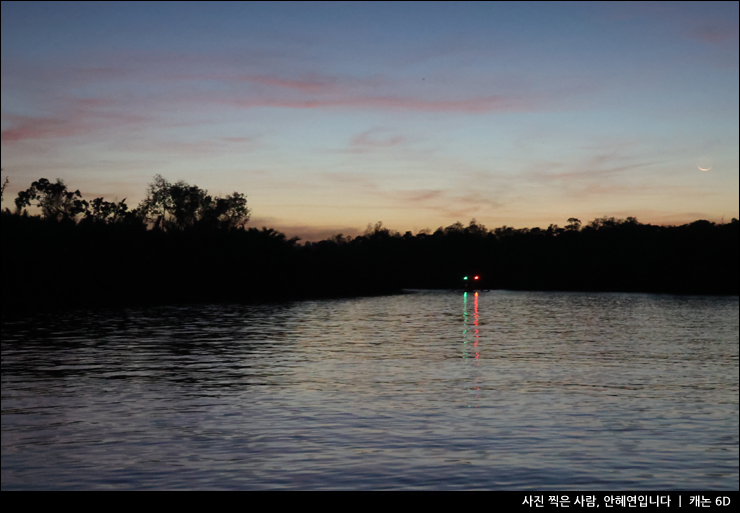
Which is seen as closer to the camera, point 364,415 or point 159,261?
point 364,415

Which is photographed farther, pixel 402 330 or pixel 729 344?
pixel 402 330

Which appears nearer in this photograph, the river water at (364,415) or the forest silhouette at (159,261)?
the river water at (364,415)

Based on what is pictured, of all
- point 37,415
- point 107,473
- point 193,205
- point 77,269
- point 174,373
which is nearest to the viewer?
point 107,473

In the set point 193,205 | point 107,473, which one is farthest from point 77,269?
point 107,473

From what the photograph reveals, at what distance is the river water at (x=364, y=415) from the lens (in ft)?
54.5

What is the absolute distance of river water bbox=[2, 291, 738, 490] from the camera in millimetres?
16625

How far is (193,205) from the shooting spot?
190875 millimetres

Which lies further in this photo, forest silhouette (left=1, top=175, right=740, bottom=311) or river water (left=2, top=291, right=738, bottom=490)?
forest silhouette (left=1, top=175, right=740, bottom=311)

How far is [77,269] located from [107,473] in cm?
10072

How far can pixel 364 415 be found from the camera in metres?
23.7

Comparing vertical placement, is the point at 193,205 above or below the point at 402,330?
above
